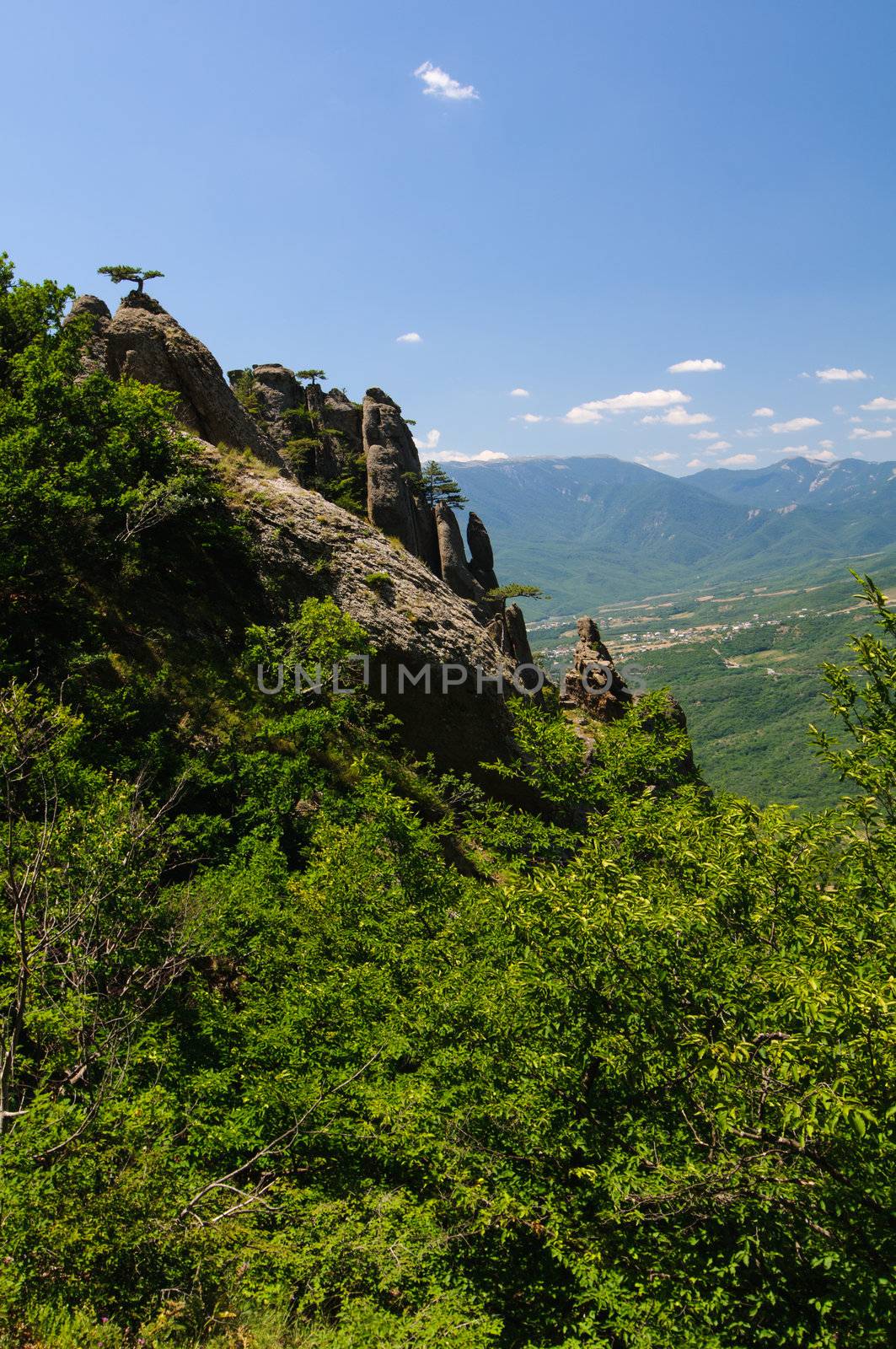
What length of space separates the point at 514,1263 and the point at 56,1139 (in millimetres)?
6513

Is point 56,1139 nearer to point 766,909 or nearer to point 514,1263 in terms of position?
point 514,1263

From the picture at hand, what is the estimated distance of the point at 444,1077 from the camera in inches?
424

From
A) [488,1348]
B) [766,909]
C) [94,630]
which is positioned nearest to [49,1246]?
[488,1348]

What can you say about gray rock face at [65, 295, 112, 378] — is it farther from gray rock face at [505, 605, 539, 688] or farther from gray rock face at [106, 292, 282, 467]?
gray rock face at [505, 605, 539, 688]

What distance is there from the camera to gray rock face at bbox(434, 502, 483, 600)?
55.3 meters

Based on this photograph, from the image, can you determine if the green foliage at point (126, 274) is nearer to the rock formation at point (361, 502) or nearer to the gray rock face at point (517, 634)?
the rock formation at point (361, 502)

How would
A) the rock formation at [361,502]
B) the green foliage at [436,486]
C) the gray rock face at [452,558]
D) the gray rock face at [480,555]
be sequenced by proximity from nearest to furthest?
the rock formation at [361,502] → the gray rock face at [452,558] → the green foliage at [436,486] → the gray rock face at [480,555]

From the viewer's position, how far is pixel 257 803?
18047 mm

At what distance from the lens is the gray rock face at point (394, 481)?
50.7 m

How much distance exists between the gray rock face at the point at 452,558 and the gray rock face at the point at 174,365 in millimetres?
21622

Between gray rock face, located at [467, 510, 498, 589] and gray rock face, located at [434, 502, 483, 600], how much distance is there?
13.4 feet

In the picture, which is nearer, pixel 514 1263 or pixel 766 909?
pixel 766 909

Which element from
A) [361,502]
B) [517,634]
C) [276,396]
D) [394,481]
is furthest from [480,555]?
[276,396]

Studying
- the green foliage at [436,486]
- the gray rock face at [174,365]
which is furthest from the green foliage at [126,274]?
the green foliage at [436,486]
